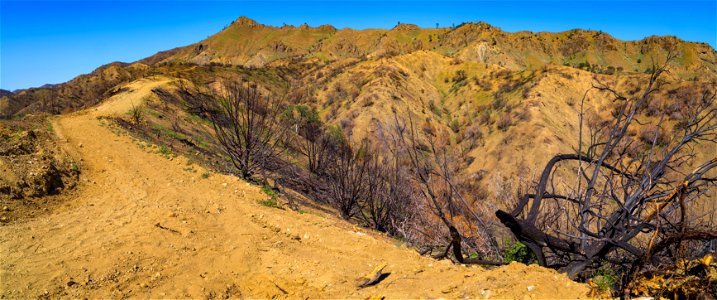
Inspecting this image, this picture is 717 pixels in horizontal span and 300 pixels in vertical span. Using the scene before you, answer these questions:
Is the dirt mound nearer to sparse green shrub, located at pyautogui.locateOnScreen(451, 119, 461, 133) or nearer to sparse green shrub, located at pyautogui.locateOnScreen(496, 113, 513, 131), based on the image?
sparse green shrub, located at pyautogui.locateOnScreen(496, 113, 513, 131)

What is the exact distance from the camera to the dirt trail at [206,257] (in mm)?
3422

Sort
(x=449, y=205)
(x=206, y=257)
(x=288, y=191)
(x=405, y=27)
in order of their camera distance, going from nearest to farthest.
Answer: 1. (x=449, y=205)
2. (x=206, y=257)
3. (x=288, y=191)
4. (x=405, y=27)

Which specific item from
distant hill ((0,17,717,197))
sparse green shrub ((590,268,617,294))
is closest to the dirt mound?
distant hill ((0,17,717,197))

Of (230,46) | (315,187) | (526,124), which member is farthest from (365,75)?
(230,46)

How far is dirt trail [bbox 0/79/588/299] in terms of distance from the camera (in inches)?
135

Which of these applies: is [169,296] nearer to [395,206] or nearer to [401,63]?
[395,206]

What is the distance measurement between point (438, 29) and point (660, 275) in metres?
76.9

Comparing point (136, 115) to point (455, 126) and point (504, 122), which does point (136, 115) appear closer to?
point (504, 122)

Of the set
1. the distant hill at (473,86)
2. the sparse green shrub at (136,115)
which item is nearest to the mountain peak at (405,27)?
the distant hill at (473,86)

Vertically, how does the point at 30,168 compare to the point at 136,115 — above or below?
below

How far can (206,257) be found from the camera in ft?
16.8

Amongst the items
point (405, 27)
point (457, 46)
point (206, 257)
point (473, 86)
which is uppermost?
point (405, 27)

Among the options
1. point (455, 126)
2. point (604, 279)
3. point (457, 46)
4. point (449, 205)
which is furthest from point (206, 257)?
point (457, 46)

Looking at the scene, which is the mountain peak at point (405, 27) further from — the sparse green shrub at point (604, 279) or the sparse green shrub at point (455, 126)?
the sparse green shrub at point (604, 279)
